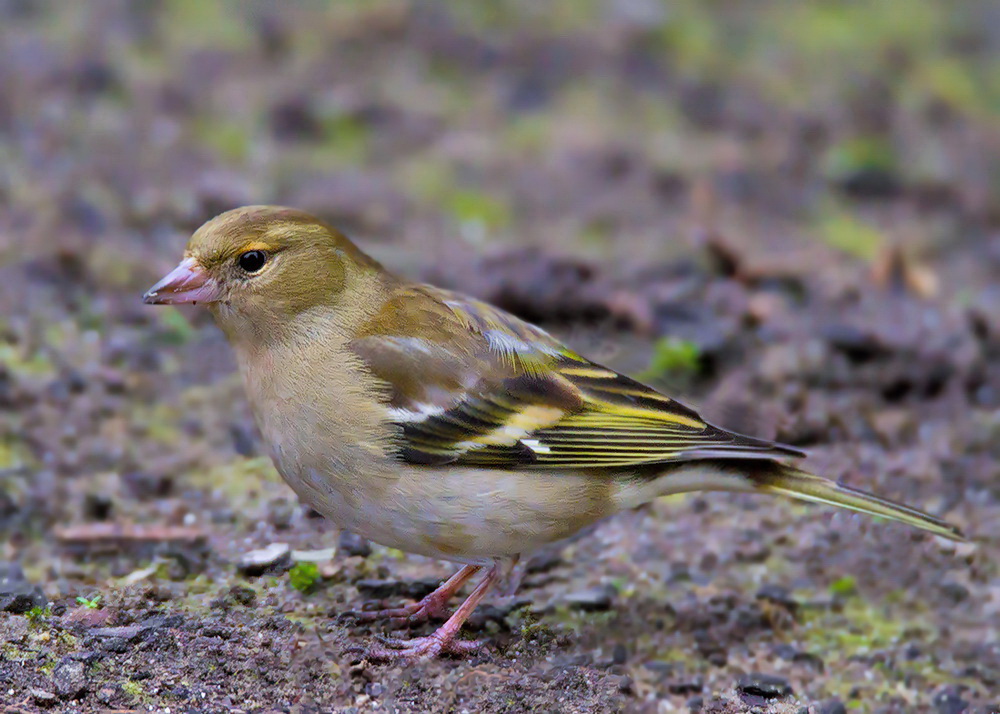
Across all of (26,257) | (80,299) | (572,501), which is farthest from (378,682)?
(26,257)

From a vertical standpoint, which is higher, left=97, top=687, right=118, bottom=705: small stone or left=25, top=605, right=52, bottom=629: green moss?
left=25, top=605, right=52, bottom=629: green moss

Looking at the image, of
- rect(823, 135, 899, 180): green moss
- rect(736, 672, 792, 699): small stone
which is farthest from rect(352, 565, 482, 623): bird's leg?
rect(823, 135, 899, 180): green moss

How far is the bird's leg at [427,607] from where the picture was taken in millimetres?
4828

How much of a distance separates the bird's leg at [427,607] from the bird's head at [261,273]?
3.67ft

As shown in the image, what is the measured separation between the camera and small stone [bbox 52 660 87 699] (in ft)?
13.2

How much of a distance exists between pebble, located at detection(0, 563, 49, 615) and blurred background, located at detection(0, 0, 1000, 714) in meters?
0.02

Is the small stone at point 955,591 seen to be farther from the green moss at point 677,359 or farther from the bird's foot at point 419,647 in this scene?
the bird's foot at point 419,647

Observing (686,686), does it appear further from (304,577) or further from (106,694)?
(106,694)

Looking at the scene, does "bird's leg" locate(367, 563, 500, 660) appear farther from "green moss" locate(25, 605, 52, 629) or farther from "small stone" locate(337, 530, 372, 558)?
"green moss" locate(25, 605, 52, 629)

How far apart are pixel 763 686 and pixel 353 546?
1723mm

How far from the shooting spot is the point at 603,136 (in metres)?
9.26

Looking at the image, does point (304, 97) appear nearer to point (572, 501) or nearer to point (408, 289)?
point (408, 289)

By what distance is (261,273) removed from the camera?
14.9 ft

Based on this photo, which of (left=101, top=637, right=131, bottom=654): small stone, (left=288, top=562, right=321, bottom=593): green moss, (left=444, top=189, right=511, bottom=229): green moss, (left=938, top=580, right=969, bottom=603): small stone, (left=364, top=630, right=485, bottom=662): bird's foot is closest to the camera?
(left=101, top=637, right=131, bottom=654): small stone
